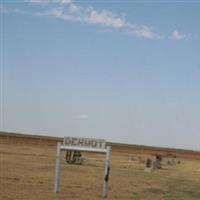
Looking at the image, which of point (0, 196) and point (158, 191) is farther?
point (158, 191)

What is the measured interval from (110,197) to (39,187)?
3.52 m

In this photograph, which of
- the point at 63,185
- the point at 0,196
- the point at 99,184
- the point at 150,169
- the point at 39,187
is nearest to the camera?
the point at 0,196

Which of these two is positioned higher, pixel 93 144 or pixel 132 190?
pixel 93 144

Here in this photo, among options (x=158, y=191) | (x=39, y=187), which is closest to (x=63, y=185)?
(x=39, y=187)

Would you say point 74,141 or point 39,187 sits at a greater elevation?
point 74,141

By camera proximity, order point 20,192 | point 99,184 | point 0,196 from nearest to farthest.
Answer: point 0,196 < point 20,192 < point 99,184

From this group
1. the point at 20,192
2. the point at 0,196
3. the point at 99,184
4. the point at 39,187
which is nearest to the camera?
the point at 0,196

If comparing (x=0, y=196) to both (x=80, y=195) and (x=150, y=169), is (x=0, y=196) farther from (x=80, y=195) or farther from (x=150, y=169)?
(x=150, y=169)

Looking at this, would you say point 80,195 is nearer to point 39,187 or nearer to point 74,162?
point 39,187

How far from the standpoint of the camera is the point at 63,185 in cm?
2439

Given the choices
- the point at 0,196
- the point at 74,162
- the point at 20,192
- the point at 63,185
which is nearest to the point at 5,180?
the point at 63,185

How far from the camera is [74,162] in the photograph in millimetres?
44219

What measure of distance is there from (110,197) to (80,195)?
101cm

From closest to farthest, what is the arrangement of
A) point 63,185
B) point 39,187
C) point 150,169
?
1. point 39,187
2. point 63,185
3. point 150,169
